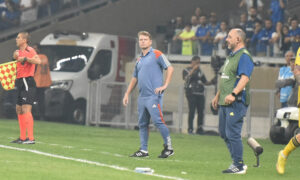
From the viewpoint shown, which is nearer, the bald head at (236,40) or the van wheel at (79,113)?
the bald head at (236,40)

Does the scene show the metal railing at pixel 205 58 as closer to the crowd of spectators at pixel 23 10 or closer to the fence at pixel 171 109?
the fence at pixel 171 109

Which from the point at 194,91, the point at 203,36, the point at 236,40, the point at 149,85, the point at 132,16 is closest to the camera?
the point at 236,40

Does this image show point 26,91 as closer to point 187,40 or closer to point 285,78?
point 285,78

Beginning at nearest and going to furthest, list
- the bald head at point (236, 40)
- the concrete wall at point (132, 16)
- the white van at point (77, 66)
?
the bald head at point (236, 40)
the white van at point (77, 66)
the concrete wall at point (132, 16)

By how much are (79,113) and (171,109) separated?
2.87 metres

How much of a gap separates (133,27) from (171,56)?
5098mm

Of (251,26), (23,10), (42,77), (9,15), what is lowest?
(42,77)

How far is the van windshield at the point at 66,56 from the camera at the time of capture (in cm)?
2688

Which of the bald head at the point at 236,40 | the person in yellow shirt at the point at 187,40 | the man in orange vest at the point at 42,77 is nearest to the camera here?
the bald head at the point at 236,40

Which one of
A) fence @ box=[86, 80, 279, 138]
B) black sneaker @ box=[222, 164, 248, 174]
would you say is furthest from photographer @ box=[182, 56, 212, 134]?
black sneaker @ box=[222, 164, 248, 174]

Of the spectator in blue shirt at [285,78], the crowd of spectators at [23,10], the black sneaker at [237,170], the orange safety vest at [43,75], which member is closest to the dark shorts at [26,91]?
the black sneaker at [237,170]

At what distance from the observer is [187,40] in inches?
1147

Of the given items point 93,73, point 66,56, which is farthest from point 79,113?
point 66,56

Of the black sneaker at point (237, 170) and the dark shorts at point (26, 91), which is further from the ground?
the dark shorts at point (26, 91)
